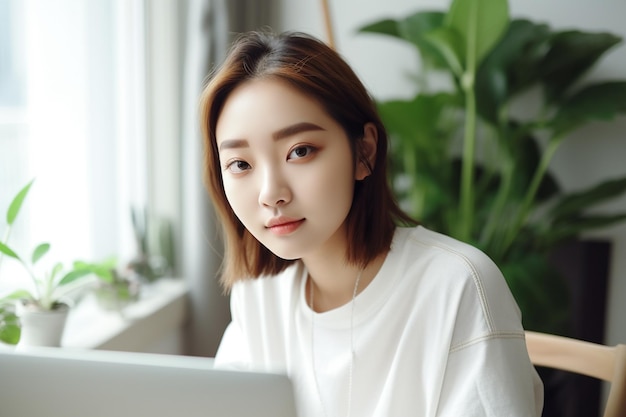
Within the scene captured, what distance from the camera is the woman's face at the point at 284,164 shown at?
81cm

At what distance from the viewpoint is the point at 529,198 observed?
1.81m

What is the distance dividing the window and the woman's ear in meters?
0.86

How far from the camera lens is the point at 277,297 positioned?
1.09 m

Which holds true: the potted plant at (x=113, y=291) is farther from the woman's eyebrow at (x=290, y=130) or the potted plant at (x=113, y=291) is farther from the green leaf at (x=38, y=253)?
the woman's eyebrow at (x=290, y=130)

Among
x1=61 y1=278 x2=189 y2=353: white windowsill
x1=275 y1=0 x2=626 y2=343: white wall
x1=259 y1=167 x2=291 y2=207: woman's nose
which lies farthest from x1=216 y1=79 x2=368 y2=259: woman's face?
x1=275 y1=0 x2=626 y2=343: white wall

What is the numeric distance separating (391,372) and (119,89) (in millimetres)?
1272

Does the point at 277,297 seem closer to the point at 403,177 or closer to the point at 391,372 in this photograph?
the point at 391,372

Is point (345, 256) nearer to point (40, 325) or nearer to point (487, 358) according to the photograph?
point (487, 358)

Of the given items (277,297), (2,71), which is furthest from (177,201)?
(277,297)

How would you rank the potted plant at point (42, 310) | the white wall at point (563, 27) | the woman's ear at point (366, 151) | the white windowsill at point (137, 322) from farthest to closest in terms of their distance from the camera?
1. the white wall at point (563, 27)
2. the white windowsill at point (137, 322)
3. the potted plant at point (42, 310)
4. the woman's ear at point (366, 151)

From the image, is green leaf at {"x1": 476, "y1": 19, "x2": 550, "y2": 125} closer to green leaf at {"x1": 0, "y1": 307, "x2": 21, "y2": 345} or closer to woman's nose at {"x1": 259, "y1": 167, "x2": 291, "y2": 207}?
woman's nose at {"x1": 259, "y1": 167, "x2": 291, "y2": 207}

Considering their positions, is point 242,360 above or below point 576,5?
below

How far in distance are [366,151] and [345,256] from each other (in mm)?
159

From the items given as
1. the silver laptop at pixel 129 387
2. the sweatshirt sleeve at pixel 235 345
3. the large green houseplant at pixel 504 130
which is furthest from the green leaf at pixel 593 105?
the silver laptop at pixel 129 387
